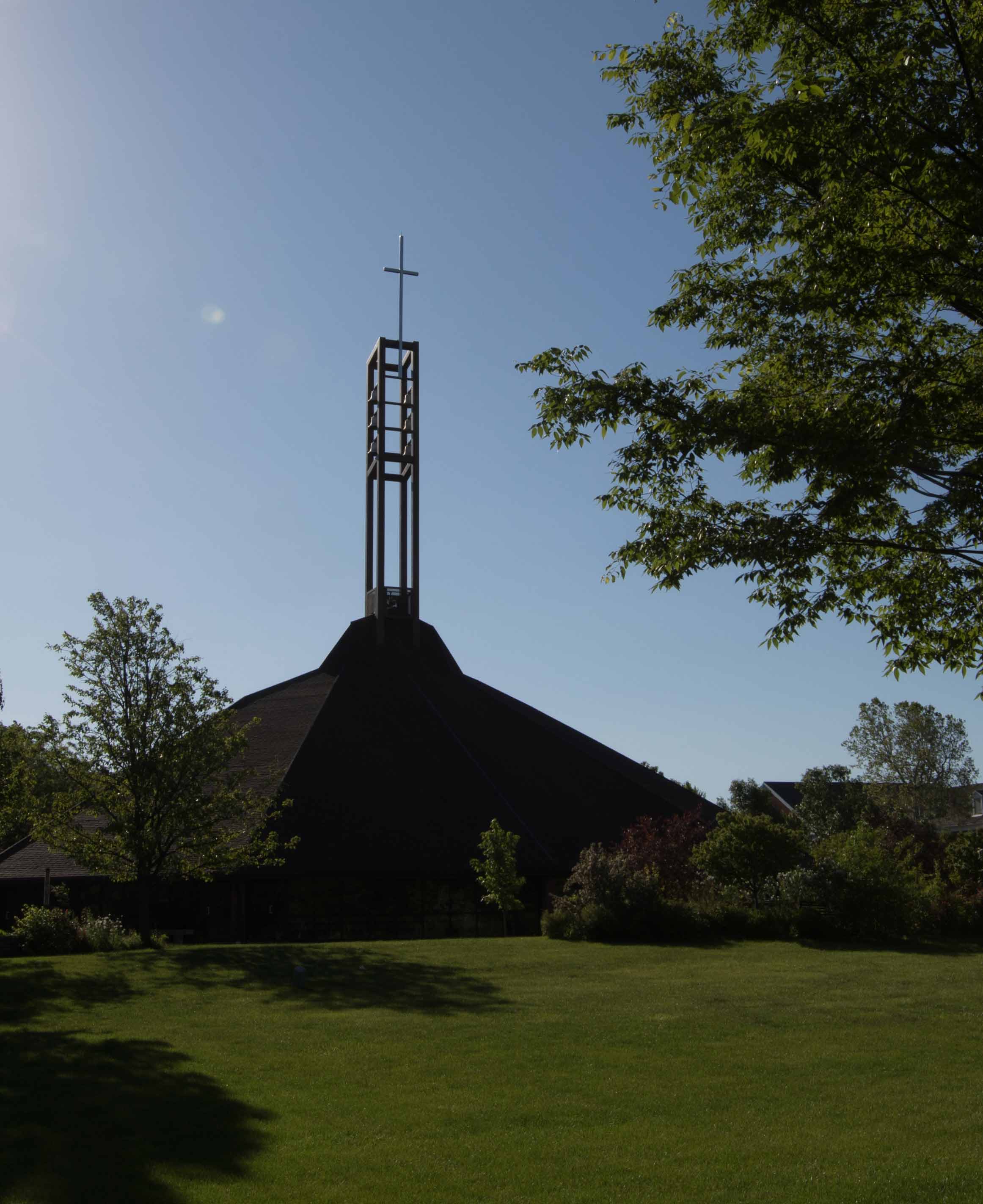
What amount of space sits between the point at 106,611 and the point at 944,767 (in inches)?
1971

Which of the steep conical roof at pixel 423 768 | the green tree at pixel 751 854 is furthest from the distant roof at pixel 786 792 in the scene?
the green tree at pixel 751 854

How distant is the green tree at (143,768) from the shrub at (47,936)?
5.35 ft

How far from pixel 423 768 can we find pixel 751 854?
12563 millimetres

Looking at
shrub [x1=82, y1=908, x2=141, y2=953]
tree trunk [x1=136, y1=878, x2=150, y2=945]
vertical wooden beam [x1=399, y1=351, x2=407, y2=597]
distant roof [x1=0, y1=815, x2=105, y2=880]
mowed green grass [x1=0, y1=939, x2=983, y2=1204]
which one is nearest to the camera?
mowed green grass [x1=0, y1=939, x2=983, y2=1204]

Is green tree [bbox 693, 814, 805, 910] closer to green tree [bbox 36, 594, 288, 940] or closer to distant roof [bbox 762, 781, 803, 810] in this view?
green tree [bbox 36, 594, 288, 940]

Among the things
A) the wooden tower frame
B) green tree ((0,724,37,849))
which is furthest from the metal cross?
green tree ((0,724,37,849))

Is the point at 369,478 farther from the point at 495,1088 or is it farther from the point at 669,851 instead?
the point at 495,1088

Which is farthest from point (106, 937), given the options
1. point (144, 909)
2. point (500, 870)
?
point (500, 870)

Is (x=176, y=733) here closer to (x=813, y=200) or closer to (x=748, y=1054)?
(x=748, y=1054)

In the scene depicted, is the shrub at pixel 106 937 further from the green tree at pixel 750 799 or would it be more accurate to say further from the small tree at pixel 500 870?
the green tree at pixel 750 799

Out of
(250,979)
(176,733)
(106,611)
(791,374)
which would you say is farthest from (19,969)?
(791,374)

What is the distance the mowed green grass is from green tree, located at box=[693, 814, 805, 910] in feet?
24.4

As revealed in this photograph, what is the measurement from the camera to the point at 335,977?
16828mm

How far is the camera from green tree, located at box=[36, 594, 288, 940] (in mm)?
22891
